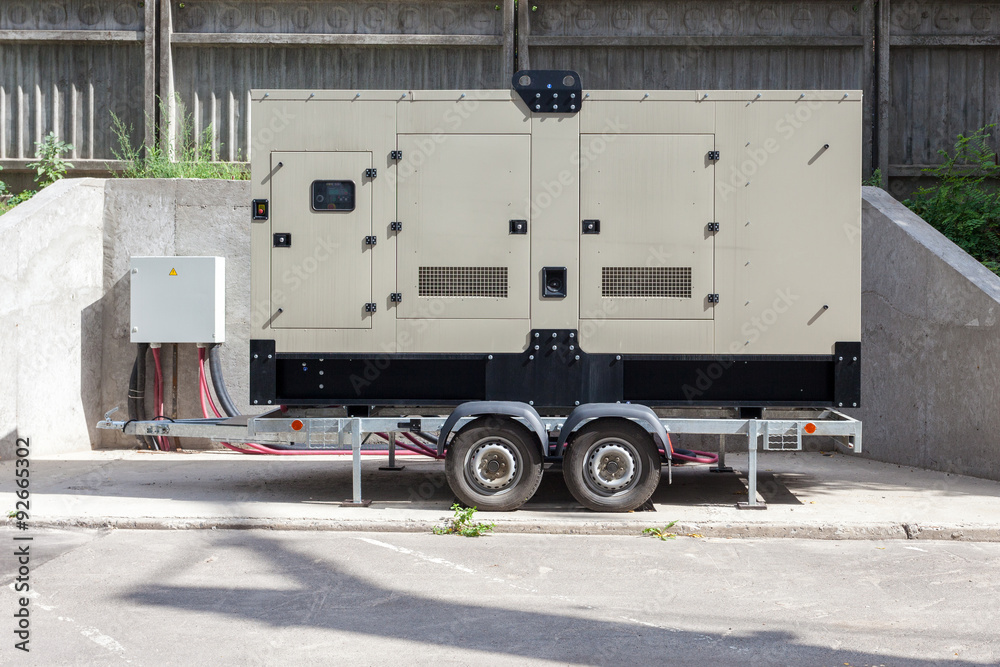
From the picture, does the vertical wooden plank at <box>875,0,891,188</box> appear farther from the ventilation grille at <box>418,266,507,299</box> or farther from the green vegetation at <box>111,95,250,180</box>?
the green vegetation at <box>111,95,250,180</box>

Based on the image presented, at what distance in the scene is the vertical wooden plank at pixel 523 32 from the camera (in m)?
12.7

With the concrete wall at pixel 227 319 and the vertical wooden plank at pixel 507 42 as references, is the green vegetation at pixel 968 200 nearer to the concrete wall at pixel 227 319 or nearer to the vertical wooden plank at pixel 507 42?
the concrete wall at pixel 227 319

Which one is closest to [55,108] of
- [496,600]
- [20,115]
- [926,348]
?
[20,115]

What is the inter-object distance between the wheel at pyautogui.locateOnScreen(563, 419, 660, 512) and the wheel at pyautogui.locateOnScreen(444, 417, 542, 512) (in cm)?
33

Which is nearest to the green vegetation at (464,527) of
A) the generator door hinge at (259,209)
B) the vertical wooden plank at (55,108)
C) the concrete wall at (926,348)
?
the generator door hinge at (259,209)

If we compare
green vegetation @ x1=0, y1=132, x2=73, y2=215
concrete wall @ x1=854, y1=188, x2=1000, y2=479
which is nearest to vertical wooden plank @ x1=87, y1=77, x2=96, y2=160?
green vegetation @ x1=0, y1=132, x2=73, y2=215

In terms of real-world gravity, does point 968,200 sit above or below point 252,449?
above

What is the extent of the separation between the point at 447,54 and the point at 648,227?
6388mm

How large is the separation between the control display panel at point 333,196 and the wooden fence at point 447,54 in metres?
5.64

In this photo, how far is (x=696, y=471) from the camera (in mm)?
9789

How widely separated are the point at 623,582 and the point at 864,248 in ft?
21.5

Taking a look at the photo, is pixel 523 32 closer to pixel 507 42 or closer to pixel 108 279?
pixel 507 42

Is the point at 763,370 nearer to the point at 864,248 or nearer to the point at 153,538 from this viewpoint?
the point at 864,248

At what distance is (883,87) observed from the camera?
12.6 meters
